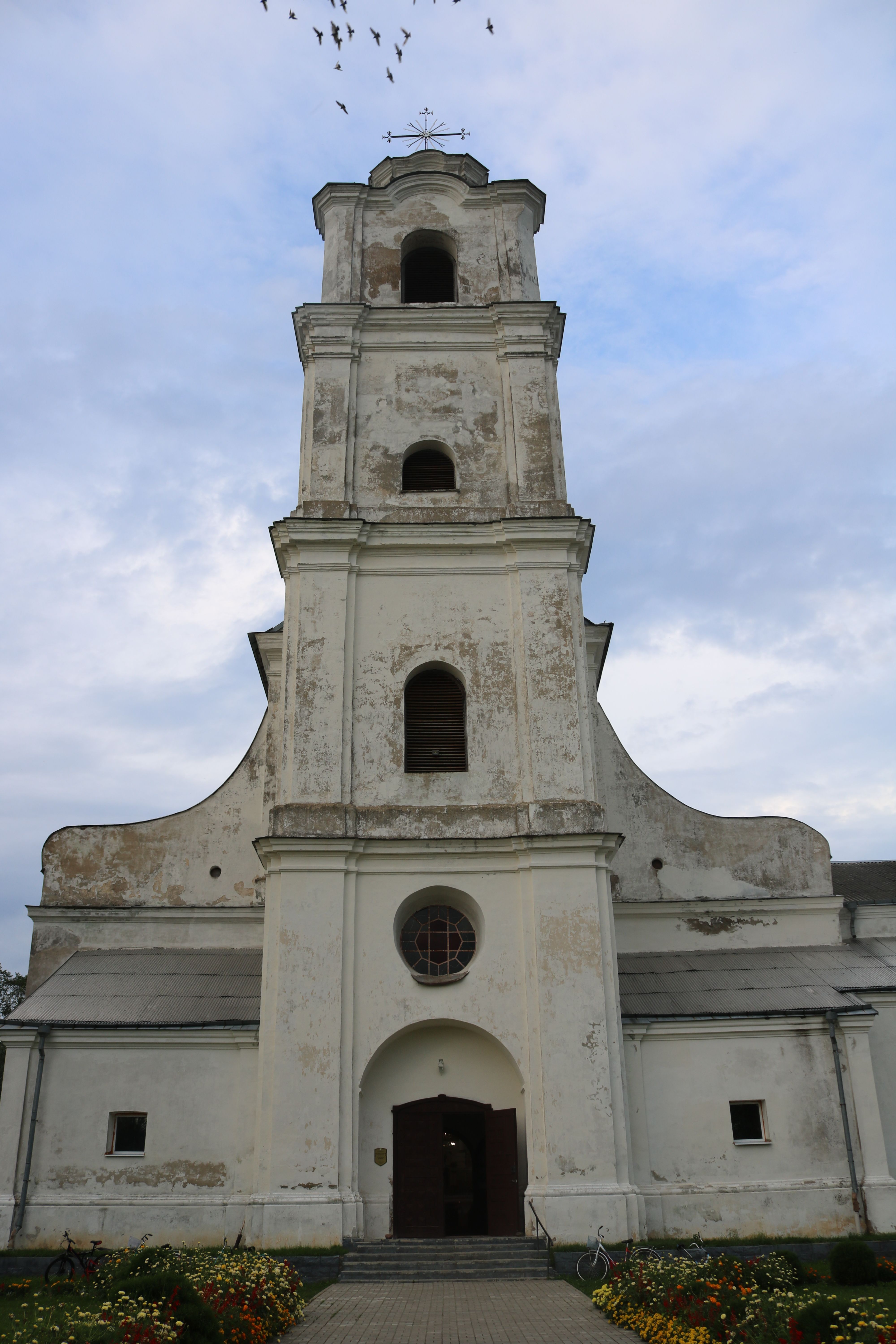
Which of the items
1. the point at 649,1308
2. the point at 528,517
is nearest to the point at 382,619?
the point at 528,517

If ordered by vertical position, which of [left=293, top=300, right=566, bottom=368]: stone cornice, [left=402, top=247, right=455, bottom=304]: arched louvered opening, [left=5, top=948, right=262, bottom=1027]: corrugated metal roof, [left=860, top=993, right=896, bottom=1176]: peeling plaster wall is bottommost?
[left=860, top=993, right=896, bottom=1176]: peeling plaster wall

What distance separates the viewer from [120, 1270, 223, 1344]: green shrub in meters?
9.16

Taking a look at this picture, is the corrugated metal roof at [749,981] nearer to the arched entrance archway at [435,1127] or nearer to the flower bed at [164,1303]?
the arched entrance archway at [435,1127]

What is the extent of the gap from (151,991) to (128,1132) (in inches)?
83.9

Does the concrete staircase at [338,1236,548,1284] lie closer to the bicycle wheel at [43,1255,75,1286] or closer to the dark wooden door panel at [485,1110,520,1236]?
the dark wooden door panel at [485,1110,520,1236]

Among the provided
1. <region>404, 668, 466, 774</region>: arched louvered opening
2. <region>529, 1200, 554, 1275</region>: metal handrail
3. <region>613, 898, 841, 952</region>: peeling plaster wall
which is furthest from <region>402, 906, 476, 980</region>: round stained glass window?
<region>613, 898, 841, 952</region>: peeling plaster wall

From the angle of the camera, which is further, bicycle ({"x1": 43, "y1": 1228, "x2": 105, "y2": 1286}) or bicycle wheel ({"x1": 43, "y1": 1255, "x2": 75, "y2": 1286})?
Result: bicycle wheel ({"x1": 43, "y1": 1255, "x2": 75, "y2": 1286})

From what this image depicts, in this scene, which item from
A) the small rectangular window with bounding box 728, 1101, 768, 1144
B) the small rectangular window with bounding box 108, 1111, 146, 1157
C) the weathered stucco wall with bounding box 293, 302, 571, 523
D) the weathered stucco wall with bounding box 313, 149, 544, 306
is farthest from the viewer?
the weathered stucco wall with bounding box 313, 149, 544, 306

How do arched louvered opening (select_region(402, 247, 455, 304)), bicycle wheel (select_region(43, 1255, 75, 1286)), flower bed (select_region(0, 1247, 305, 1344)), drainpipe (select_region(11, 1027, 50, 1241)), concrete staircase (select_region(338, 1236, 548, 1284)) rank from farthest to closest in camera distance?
arched louvered opening (select_region(402, 247, 455, 304))
drainpipe (select_region(11, 1027, 50, 1241))
concrete staircase (select_region(338, 1236, 548, 1284))
bicycle wheel (select_region(43, 1255, 75, 1286))
flower bed (select_region(0, 1247, 305, 1344))

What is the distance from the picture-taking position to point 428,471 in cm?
1994

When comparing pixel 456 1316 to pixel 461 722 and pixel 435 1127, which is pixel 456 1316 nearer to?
pixel 435 1127

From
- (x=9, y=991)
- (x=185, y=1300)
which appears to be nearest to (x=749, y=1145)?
(x=185, y=1300)

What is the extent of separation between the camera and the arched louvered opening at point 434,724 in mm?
17484

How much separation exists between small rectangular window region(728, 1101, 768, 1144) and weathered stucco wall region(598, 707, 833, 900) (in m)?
3.84
